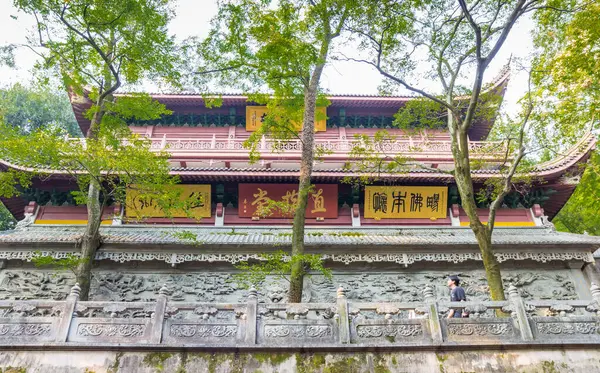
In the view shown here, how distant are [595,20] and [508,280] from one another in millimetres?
5661

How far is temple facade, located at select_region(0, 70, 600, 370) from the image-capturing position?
6086 millimetres

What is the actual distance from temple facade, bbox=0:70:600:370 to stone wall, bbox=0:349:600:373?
0.18 metres

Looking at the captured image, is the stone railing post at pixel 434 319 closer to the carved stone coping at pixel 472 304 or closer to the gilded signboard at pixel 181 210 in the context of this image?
the carved stone coping at pixel 472 304

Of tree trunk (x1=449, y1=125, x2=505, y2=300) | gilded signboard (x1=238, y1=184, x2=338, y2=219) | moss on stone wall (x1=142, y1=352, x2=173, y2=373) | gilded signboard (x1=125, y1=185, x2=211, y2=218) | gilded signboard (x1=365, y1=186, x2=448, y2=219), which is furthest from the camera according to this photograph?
gilded signboard (x1=365, y1=186, x2=448, y2=219)

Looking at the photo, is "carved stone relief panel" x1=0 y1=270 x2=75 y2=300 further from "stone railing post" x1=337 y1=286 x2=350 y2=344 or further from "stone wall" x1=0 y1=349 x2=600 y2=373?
"stone railing post" x1=337 y1=286 x2=350 y2=344

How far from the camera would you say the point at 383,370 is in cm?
572

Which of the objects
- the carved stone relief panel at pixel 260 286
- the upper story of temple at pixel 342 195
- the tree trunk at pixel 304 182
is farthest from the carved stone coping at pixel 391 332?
the upper story of temple at pixel 342 195

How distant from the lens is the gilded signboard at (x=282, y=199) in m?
11.1

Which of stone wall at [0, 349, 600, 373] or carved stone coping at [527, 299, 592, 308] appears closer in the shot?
stone wall at [0, 349, 600, 373]

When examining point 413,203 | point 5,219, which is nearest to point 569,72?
point 413,203

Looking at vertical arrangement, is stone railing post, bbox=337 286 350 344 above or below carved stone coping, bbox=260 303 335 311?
below

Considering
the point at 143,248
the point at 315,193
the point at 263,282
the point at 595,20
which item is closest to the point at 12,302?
the point at 143,248

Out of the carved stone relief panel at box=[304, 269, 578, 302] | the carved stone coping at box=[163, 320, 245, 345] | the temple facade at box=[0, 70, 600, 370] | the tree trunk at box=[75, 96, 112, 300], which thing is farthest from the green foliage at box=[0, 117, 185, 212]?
the carved stone relief panel at box=[304, 269, 578, 302]

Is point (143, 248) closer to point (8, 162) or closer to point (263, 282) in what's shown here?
point (263, 282)
